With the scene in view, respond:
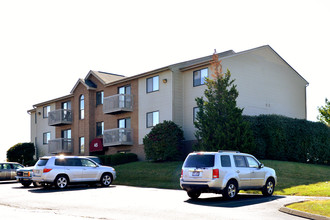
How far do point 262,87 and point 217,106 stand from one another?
8403 millimetres

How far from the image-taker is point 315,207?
42.2 feet

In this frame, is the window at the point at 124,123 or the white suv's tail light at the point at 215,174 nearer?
the white suv's tail light at the point at 215,174

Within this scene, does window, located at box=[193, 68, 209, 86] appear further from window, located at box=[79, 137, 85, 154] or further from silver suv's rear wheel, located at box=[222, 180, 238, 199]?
silver suv's rear wheel, located at box=[222, 180, 238, 199]

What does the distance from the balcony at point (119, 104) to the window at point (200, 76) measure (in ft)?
21.8

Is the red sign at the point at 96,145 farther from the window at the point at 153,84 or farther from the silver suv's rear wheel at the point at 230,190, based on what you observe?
the silver suv's rear wheel at the point at 230,190

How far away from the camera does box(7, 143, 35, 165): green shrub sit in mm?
48438

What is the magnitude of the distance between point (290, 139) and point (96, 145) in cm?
1721

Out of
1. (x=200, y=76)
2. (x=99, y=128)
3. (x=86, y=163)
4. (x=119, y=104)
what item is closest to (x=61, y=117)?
(x=99, y=128)

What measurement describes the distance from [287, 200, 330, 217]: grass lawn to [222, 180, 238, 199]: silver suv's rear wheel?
→ 275 centimetres

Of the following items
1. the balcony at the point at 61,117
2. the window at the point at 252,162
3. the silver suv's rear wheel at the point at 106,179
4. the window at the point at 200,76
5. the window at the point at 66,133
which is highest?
the window at the point at 200,76

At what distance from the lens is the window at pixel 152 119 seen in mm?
34981

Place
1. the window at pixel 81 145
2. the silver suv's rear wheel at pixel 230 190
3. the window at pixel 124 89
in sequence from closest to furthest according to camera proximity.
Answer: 1. the silver suv's rear wheel at pixel 230 190
2. the window at pixel 124 89
3. the window at pixel 81 145

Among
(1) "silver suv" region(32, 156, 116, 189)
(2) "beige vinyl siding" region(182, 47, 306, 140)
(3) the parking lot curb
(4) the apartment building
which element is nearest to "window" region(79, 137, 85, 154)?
(4) the apartment building

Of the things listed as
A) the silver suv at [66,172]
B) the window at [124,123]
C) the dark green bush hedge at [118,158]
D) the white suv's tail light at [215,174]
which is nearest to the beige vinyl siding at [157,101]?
the dark green bush hedge at [118,158]
